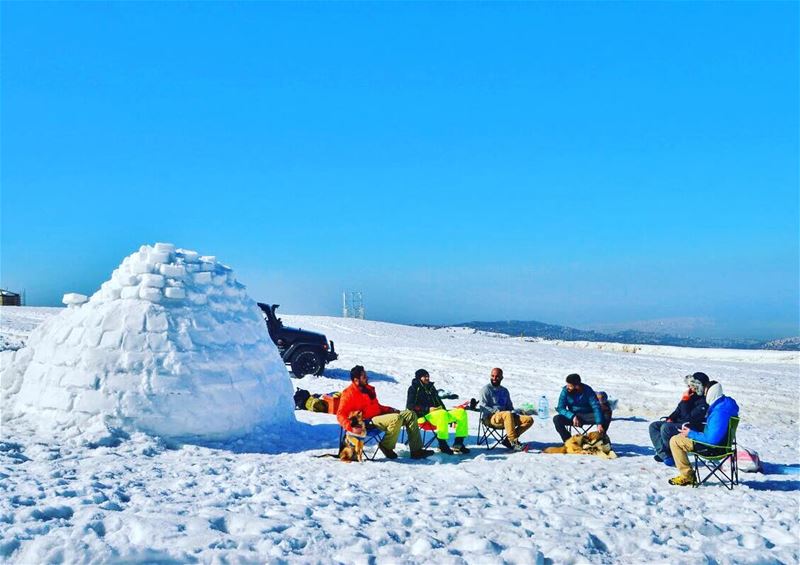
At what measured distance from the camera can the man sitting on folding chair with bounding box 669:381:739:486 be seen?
238 inches

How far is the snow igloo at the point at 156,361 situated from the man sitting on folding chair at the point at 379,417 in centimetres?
145

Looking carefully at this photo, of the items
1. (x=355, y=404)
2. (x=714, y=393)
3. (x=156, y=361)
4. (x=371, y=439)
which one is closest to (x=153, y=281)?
(x=156, y=361)

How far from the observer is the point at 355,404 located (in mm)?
7242

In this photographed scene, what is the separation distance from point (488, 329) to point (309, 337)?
22.4 m

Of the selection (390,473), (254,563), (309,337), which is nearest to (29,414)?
(390,473)

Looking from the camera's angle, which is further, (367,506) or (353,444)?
(353,444)

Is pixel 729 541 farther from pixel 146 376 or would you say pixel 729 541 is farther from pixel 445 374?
pixel 445 374

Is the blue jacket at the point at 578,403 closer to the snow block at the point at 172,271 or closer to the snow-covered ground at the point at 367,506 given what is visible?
the snow-covered ground at the point at 367,506

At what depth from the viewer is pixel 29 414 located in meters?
7.44

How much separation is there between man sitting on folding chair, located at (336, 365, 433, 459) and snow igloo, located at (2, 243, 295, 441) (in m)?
1.45

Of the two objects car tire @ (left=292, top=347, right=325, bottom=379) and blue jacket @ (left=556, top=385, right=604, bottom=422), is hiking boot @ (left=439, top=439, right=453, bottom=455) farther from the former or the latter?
car tire @ (left=292, top=347, right=325, bottom=379)

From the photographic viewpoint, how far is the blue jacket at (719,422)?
19.8ft

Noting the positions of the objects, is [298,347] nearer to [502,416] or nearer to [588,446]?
[502,416]

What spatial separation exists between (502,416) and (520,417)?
0.82 feet
